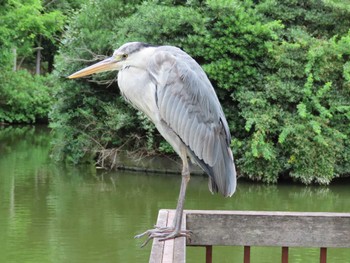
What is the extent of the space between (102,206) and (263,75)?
4400 mm

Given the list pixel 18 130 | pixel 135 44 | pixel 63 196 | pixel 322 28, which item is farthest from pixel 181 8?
pixel 18 130

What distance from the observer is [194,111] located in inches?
130

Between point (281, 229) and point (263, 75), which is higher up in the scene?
point (263, 75)

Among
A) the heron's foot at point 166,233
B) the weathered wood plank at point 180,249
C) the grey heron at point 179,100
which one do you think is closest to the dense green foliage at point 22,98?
the grey heron at point 179,100

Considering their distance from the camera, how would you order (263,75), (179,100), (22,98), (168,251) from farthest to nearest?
(22,98), (263,75), (179,100), (168,251)

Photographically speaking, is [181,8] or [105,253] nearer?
[105,253]

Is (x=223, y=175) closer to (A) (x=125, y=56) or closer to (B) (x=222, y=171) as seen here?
(B) (x=222, y=171)

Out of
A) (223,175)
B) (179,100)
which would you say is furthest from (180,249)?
(179,100)

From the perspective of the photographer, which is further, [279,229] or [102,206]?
[102,206]

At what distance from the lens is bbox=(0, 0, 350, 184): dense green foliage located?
38.0 ft

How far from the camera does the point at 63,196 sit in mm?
10195

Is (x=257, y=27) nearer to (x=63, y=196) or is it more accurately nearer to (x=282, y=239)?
(x=63, y=196)

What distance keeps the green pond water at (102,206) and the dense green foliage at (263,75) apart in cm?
62

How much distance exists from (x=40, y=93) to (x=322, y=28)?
1316cm
